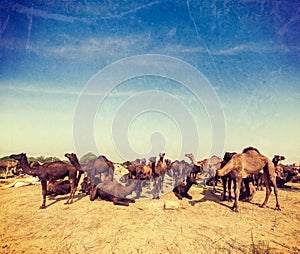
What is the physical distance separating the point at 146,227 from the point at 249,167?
6694mm

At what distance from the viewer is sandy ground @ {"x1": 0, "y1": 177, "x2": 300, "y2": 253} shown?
6699 millimetres

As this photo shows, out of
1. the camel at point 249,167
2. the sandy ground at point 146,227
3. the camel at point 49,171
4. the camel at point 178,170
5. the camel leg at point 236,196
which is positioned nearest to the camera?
the sandy ground at point 146,227

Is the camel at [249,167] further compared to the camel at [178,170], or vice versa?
the camel at [178,170]

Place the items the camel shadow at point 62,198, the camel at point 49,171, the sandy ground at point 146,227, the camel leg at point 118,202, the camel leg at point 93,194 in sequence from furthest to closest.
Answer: the camel leg at point 93,194 < the camel shadow at point 62,198 < the camel leg at point 118,202 < the camel at point 49,171 < the sandy ground at point 146,227

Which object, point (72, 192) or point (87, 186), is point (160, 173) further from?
point (72, 192)

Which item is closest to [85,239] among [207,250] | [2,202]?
[207,250]

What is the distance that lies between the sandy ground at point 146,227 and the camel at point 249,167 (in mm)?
1395

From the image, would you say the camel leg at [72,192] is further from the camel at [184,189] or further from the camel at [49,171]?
the camel at [184,189]

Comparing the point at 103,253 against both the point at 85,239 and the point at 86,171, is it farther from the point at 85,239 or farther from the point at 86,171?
the point at 86,171

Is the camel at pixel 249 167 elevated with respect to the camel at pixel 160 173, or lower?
elevated

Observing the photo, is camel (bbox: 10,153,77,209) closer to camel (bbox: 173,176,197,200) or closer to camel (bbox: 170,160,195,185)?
camel (bbox: 173,176,197,200)

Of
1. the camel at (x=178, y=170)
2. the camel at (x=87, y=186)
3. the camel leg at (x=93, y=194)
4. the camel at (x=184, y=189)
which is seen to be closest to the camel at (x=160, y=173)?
the camel at (x=184, y=189)

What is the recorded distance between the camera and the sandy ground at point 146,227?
6.70 metres

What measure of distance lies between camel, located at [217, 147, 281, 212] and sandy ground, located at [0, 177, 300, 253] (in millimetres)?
1395
